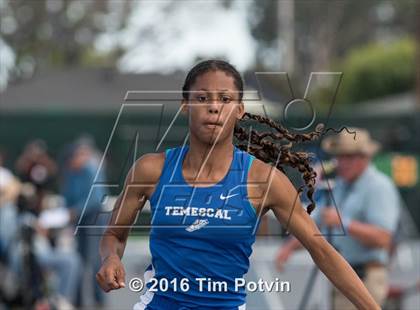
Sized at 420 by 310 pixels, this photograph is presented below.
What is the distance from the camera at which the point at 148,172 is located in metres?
4.67

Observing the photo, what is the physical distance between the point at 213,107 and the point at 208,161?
0.72ft

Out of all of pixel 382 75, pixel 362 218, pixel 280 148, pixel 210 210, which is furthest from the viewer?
pixel 382 75

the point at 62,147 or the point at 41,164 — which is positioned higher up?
the point at 62,147

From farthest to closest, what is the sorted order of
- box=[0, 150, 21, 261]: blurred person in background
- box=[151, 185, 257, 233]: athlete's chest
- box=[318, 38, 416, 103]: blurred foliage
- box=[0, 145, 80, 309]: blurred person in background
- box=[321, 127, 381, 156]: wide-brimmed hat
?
box=[318, 38, 416, 103]: blurred foliage
box=[0, 150, 21, 261]: blurred person in background
box=[0, 145, 80, 309]: blurred person in background
box=[321, 127, 381, 156]: wide-brimmed hat
box=[151, 185, 257, 233]: athlete's chest

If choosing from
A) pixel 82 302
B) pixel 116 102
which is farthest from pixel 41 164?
pixel 116 102

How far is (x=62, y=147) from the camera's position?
25.1 metres

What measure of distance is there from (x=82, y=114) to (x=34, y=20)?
10.4 meters

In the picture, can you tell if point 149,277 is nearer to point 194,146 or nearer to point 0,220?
point 194,146

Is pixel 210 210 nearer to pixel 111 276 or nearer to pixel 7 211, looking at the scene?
pixel 111 276

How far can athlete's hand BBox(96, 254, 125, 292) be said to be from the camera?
4496mm

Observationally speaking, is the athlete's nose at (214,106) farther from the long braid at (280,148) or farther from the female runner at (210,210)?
the long braid at (280,148)

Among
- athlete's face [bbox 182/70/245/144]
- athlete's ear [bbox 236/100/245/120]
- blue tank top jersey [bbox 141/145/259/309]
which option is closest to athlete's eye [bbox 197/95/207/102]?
athlete's face [bbox 182/70/245/144]

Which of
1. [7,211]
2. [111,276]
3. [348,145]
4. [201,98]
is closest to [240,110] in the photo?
[201,98]

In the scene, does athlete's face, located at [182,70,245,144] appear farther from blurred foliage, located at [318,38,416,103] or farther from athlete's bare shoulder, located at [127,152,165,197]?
blurred foliage, located at [318,38,416,103]
